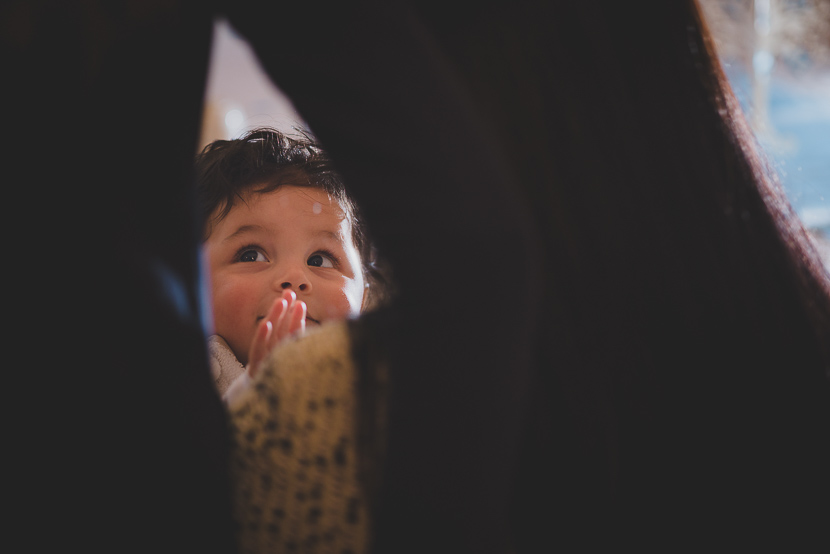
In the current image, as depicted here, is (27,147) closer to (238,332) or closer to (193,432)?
(193,432)

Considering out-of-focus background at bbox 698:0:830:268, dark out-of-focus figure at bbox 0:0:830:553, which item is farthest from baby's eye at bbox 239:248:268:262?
out-of-focus background at bbox 698:0:830:268

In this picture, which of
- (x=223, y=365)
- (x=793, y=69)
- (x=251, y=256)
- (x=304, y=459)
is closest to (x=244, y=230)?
(x=251, y=256)

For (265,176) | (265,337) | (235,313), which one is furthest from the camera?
(265,176)

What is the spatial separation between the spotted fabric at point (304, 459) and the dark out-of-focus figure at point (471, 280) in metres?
0.02

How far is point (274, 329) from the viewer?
0.52 meters

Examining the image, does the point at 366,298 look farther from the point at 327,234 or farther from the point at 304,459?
the point at 304,459

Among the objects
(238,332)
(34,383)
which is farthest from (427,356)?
(238,332)

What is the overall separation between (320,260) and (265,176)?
160 mm

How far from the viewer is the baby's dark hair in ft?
2.58

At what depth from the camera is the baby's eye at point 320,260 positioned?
745mm

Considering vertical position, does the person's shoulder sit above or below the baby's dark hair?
below

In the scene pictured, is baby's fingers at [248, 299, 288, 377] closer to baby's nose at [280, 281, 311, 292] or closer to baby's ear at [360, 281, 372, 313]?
baby's nose at [280, 281, 311, 292]

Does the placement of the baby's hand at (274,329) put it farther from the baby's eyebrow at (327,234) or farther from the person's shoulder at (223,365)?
the baby's eyebrow at (327,234)

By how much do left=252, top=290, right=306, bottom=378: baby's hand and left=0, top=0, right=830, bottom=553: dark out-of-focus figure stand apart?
0.57ft
